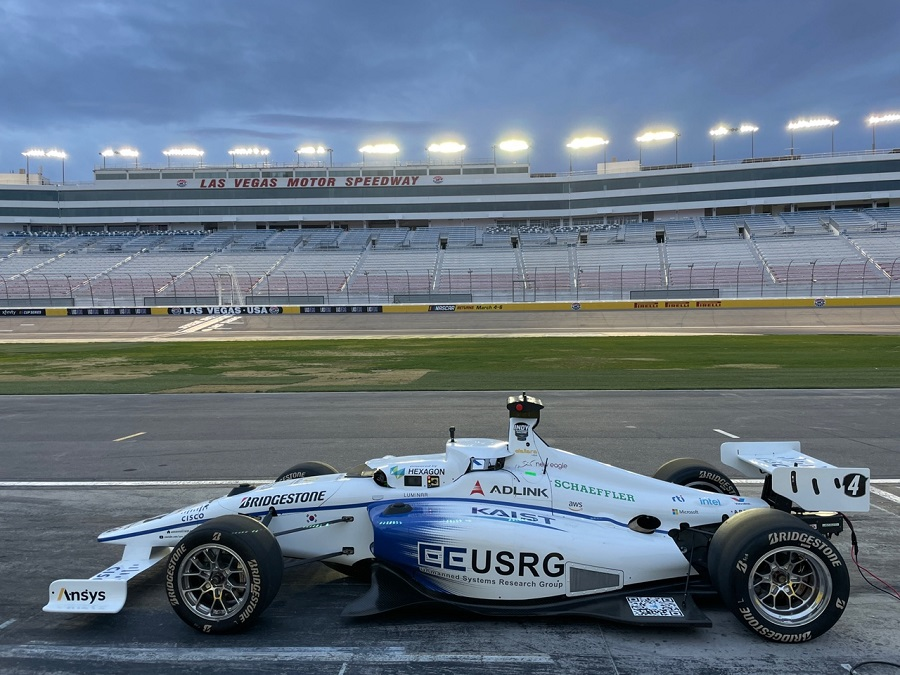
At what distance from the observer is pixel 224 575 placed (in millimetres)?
4617

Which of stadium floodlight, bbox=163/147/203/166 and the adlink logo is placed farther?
stadium floodlight, bbox=163/147/203/166

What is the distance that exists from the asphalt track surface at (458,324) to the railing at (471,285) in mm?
4485

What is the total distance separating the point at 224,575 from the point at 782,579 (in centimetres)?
411

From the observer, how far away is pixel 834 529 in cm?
504

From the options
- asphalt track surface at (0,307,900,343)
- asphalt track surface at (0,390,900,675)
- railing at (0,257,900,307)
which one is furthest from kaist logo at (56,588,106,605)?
railing at (0,257,900,307)

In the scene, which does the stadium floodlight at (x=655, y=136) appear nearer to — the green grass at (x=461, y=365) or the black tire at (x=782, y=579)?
the green grass at (x=461, y=365)

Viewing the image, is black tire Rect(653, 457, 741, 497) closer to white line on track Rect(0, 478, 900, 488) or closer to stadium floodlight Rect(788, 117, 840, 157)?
white line on track Rect(0, 478, 900, 488)

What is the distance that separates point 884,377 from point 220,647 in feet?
58.9

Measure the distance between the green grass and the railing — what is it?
1747cm

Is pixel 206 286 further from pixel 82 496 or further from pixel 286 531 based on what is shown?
pixel 286 531

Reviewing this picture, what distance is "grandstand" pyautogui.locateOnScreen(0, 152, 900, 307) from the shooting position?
5119 cm

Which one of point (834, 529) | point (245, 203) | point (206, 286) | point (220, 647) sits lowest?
point (220, 647)

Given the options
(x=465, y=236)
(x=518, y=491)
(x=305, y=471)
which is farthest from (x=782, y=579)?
(x=465, y=236)

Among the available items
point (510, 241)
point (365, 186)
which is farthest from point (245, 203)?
point (510, 241)
